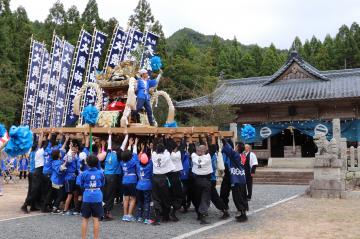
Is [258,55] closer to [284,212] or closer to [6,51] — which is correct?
[6,51]

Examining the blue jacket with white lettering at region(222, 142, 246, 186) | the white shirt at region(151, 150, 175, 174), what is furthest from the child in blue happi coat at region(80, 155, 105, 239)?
the blue jacket with white lettering at region(222, 142, 246, 186)

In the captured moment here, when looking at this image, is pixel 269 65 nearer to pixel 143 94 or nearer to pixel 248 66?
pixel 248 66

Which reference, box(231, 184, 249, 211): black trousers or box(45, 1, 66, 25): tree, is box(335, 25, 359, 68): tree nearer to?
box(45, 1, 66, 25): tree

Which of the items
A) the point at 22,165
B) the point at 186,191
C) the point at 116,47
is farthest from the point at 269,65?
the point at 186,191

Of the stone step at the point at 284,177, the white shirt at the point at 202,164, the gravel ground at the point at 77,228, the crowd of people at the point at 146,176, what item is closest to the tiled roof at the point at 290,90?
the stone step at the point at 284,177

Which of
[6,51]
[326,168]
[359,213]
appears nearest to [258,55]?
[6,51]

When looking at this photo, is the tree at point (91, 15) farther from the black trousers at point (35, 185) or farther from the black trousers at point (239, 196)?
the black trousers at point (239, 196)

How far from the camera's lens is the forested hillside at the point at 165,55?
28016 mm

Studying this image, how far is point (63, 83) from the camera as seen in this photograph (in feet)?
64.3

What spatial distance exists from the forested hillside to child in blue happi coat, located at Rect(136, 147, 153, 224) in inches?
697

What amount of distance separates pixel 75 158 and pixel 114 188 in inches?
47.1

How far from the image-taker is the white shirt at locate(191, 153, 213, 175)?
793 cm

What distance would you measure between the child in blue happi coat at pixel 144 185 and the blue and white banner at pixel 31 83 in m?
13.9

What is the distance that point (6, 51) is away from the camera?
2856 centimetres
